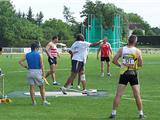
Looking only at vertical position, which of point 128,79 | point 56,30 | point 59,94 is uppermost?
point 56,30

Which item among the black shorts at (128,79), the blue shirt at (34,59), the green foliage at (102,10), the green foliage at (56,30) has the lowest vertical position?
the black shorts at (128,79)

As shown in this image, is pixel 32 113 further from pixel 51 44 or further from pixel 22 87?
pixel 51 44

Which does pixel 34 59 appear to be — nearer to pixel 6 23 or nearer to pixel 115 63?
pixel 115 63

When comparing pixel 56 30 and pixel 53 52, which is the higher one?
pixel 56 30

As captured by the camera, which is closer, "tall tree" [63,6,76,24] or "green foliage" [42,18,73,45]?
"green foliage" [42,18,73,45]

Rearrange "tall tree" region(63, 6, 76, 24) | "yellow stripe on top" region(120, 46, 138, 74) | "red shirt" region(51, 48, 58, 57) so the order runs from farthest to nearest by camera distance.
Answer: "tall tree" region(63, 6, 76, 24) < "red shirt" region(51, 48, 58, 57) < "yellow stripe on top" region(120, 46, 138, 74)

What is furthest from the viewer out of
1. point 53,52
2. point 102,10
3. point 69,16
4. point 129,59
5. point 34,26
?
point 69,16

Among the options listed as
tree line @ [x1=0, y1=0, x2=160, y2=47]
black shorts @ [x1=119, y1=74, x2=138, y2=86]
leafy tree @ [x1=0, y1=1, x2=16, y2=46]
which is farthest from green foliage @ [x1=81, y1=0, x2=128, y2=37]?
black shorts @ [x1=119, y1=74, x2=138, y2=86]

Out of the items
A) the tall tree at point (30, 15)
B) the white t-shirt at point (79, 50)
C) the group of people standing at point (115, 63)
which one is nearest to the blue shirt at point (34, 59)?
the group of people standing at point (115, 63)

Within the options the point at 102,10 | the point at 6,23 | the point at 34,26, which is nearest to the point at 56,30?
the point at 102,10

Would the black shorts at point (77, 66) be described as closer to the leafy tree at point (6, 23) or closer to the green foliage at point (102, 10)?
the leafy tree at point (6, 23)

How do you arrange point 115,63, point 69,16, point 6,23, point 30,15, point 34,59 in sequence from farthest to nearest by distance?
1. point 69,16
2. point 30,15
3. point 6,23
4. point 34,59
5. point 115,63

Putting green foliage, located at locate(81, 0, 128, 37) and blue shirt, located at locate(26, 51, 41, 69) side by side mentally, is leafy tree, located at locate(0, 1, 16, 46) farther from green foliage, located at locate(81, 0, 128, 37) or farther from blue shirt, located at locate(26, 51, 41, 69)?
blue shirt, located at locate(26, 51, 41, 69)

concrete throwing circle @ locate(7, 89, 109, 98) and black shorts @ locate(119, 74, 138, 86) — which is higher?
black shorts @ locate(119, 74, 138, 86)
